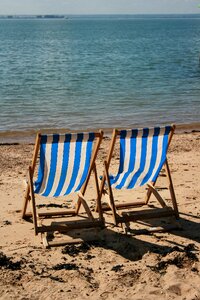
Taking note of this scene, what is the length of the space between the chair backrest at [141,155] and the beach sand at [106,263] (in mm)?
576

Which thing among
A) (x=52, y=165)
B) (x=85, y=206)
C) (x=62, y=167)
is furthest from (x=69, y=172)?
(x=85, y=206)

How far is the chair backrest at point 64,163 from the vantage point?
17.9 ft

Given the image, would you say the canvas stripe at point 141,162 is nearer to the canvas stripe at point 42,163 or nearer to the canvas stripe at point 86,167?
the canvas stripe at point 86,167

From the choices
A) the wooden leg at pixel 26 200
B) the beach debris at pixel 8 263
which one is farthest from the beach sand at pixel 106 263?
the wooden leg at pixel 26 200

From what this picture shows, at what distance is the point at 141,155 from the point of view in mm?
5754

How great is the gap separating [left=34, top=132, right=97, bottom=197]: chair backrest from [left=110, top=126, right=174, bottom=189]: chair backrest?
0.41 meters

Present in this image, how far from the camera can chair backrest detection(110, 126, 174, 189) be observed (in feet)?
18.6

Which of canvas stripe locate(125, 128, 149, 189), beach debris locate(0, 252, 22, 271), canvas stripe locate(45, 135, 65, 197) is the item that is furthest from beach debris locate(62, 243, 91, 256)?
canvas stripe locate(125, 128, 149, 189)

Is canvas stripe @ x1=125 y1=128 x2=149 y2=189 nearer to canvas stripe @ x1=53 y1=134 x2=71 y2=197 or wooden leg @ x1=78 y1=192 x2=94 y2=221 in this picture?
wooden leg @ x1=78 y1=192 x2=94 y2=221

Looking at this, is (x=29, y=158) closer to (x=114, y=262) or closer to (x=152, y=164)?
(x=152, y=164)

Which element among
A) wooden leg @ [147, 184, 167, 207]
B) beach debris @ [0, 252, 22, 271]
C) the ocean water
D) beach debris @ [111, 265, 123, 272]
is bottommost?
the ocean water

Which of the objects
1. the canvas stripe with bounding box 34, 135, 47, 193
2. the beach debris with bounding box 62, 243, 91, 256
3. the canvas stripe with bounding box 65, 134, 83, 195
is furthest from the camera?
the canvas stripe with bounding box 65, 134, 83, 195

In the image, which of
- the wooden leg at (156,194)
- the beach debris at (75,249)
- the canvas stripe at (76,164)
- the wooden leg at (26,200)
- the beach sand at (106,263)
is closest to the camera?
the beach sand at (106,263)

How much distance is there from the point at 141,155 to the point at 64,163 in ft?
2.92
